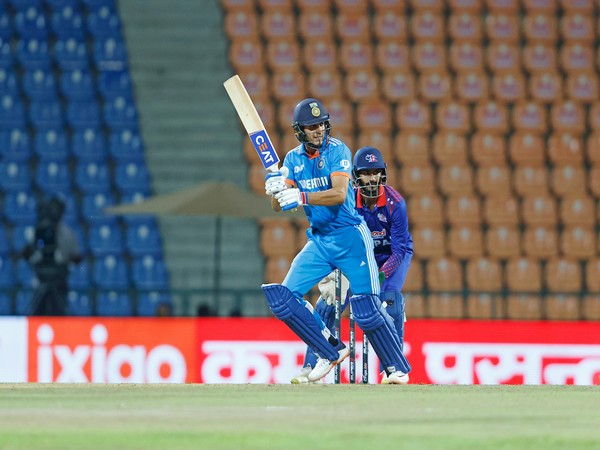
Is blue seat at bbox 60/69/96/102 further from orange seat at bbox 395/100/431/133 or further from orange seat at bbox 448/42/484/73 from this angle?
orange seat at bbox 448/42/484/73

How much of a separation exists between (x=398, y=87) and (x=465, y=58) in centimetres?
95

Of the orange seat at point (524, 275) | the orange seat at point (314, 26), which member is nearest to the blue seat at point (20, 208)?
the orange seat at point (314, 26)

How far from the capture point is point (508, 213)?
52.3ft

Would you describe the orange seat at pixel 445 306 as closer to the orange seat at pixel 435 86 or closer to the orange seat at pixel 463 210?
the orange seat at pixel 463 210

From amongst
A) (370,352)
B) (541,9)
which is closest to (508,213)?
(541,9)

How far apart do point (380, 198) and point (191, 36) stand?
8.76 metres

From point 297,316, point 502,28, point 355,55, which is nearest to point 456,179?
point 355,55

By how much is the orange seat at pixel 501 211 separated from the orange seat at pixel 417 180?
0.67 m

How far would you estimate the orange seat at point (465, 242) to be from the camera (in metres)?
15.6

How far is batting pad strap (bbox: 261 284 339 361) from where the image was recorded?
29.0ft

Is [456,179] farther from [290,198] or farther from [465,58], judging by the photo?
[290,198]

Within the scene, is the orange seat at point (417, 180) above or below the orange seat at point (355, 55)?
below

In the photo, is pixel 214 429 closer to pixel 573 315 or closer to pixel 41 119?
pixel 573 315

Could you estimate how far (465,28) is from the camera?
17406 mm
